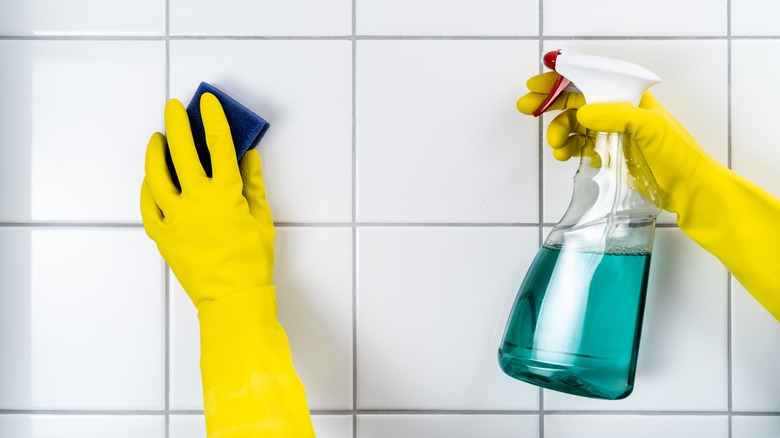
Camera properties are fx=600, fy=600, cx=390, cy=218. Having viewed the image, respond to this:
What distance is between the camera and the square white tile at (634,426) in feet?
2.44

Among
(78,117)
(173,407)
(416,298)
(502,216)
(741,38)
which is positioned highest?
(741,38)

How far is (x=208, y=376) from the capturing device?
0.66 m

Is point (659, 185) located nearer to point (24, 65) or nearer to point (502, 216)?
point (502, 216)

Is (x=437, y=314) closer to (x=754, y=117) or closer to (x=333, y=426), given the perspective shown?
(x=333, y=426)

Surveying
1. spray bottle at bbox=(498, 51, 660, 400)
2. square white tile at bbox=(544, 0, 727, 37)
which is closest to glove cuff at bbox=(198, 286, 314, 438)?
spray bottle at bbox=(498, 51, 660, 400)

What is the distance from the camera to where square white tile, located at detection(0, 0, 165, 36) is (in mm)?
738

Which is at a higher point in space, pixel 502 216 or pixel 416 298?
pixel 502 216

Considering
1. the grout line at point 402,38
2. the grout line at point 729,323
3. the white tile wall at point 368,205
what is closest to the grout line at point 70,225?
the white tile wall at point 368,205

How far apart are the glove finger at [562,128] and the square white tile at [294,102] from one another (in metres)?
0.24

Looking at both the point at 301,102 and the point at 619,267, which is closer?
the point at 619,267

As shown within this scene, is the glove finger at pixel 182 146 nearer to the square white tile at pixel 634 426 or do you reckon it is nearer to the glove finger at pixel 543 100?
the glove finger at pixel 543 100

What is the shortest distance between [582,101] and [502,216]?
16 centimetres

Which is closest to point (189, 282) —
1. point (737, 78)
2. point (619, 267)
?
point (619, 267)

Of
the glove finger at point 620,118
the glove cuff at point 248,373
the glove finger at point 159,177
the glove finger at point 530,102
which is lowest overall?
the glove cuff at point 248,373
